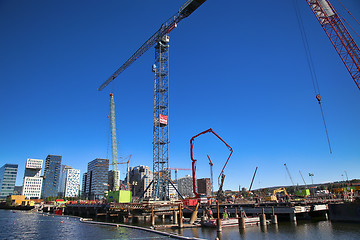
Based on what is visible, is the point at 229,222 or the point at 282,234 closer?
the point at 282,234

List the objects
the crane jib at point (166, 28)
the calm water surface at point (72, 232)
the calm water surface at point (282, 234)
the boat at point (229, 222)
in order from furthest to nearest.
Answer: the crane jib at point (166, 28) < the boat at point (229, 222) < the calm water surface at point (72, 232) < the calm water surface at point (282, 234)

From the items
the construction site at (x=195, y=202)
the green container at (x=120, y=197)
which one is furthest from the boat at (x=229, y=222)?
the green container at (x=120, y=197)

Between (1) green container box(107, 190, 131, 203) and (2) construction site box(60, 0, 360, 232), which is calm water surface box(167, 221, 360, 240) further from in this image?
(1) green container box(107, 190, 131, 203)

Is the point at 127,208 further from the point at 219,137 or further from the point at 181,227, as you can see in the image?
the point at 219,137

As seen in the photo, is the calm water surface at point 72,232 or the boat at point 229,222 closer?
the calm water surface at point 72,232

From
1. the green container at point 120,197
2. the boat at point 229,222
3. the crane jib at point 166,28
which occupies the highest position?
the crane jib at point 166,28

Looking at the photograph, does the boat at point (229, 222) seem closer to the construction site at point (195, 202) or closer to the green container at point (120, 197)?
the construction site at point (195, 202)

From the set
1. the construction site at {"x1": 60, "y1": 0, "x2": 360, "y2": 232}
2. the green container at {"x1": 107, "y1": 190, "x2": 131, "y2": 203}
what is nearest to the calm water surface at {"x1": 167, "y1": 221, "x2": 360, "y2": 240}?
the construction site at {"x1": 60, "y1": 0, "x2": 360, "y2": 232}

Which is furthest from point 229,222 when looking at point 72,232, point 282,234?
point 72,232

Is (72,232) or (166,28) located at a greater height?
(166,28)

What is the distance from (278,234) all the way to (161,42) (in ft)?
222

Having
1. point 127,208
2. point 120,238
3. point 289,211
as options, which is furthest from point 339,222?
point 127,208

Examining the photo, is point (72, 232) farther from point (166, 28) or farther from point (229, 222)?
point (166, 28)

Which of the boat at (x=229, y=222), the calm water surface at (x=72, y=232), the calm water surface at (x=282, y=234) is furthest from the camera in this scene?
the boat at (x=229, y=222)
